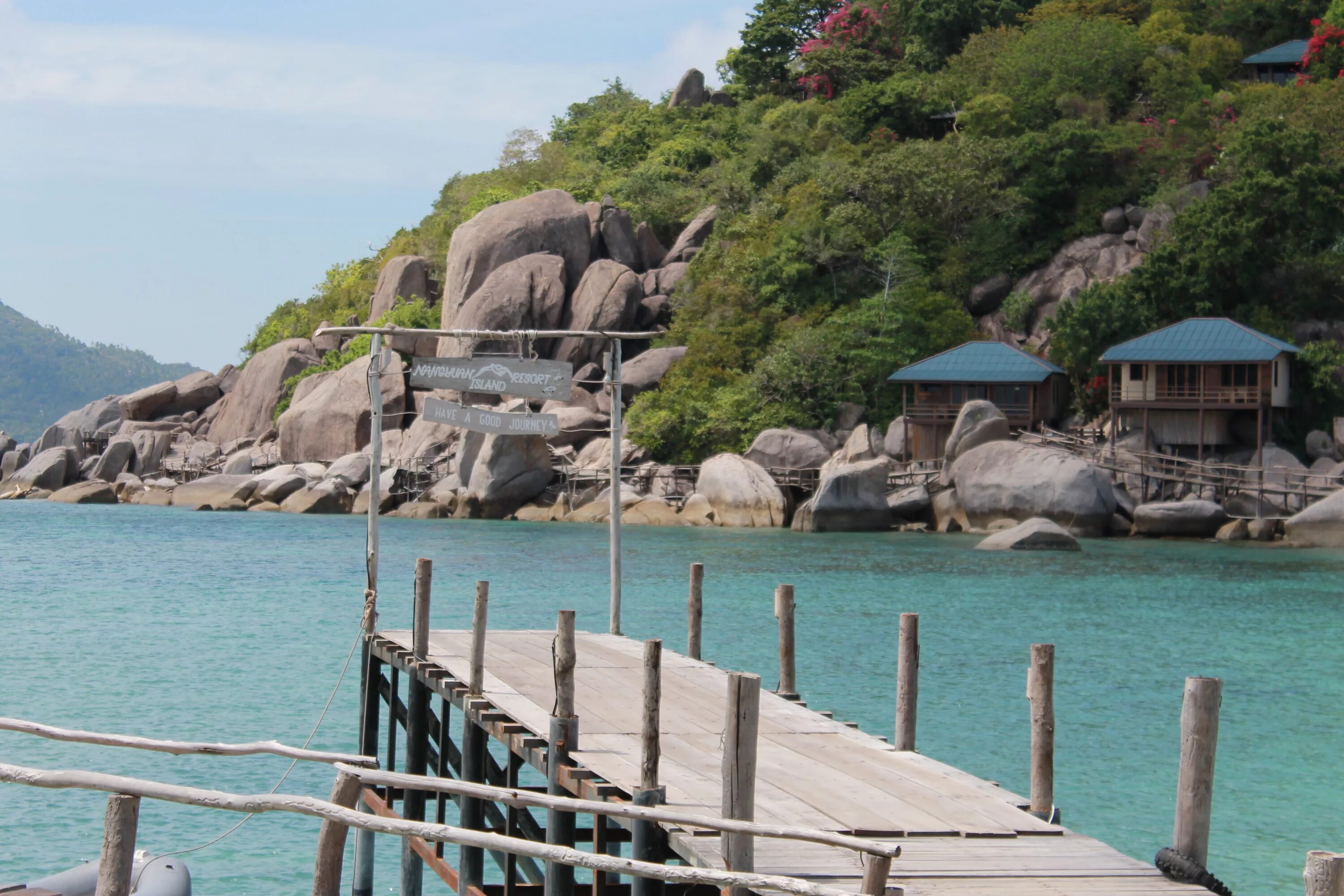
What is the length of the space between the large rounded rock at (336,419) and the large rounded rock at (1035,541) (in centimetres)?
2635

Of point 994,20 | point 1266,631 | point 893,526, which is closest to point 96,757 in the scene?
point 1266,631

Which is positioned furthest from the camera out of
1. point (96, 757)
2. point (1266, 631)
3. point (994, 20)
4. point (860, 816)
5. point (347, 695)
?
point (994, 20)

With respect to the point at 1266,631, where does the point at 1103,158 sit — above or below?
above

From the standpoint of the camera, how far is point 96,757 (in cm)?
1487

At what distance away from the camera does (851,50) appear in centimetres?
6400

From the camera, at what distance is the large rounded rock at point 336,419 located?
54812mm

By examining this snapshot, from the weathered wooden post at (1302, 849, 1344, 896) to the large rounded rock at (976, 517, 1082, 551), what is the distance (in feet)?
106

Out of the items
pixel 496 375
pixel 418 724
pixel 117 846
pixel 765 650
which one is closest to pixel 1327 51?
pixel 765 650

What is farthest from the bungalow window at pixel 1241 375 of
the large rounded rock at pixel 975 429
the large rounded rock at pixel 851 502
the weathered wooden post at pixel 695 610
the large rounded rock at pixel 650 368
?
the weathered wooden post at pixel 695 610

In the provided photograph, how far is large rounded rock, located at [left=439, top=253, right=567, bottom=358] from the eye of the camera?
2114 inches

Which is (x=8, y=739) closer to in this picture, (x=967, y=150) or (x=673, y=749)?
(x=673, y=749)

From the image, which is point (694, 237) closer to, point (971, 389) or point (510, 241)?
point (510, 241)

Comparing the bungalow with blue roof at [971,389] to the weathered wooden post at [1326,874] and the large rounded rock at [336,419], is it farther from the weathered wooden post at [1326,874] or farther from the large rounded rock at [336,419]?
the weathered wooden post at [1326,874]

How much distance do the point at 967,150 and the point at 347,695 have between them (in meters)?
40.8
